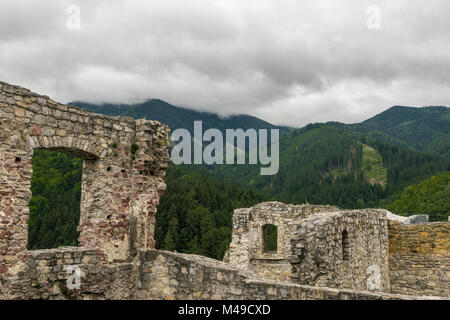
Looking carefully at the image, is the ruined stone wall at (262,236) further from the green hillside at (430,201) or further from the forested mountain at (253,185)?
the green hillside at (430,201)

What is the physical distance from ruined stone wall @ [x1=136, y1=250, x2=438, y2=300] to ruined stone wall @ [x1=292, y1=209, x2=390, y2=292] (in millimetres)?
1298

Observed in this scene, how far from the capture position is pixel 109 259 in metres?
9.38

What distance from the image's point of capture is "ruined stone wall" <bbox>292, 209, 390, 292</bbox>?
26.9 ft

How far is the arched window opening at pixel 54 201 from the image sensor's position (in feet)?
179

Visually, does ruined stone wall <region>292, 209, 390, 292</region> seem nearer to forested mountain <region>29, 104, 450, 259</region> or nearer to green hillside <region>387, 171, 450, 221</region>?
forested mountain <region>29, 104, 450, 259</region>

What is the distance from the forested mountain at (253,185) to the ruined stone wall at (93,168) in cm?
4078

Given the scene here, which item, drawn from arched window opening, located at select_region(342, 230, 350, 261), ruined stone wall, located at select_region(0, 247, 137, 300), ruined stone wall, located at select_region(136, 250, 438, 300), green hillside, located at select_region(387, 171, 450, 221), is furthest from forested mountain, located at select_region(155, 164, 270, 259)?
arched window opening, located at select_region(342, 230, 350, 261)

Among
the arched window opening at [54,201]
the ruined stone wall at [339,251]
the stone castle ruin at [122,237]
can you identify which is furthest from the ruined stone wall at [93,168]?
the arched window opening at [54,201]

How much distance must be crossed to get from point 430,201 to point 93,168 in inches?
2316

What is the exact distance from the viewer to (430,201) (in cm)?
5878

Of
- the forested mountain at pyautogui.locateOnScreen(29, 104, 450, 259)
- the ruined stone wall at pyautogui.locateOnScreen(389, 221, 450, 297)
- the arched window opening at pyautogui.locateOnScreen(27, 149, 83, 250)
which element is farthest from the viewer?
the forested mountain at pyautogui.locateOnScreen(29, 104, 450, 259)

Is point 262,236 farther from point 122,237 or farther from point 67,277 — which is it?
point 67,277

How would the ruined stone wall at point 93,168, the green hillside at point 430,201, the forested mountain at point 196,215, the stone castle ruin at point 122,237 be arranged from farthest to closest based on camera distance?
1. the green hillside at point 430,201
2. the forested mountain at point 196,215
3. the ruined stone wall at point 93,168
4. the stone castle ruin at point 122,237

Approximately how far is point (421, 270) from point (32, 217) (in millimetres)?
59596
